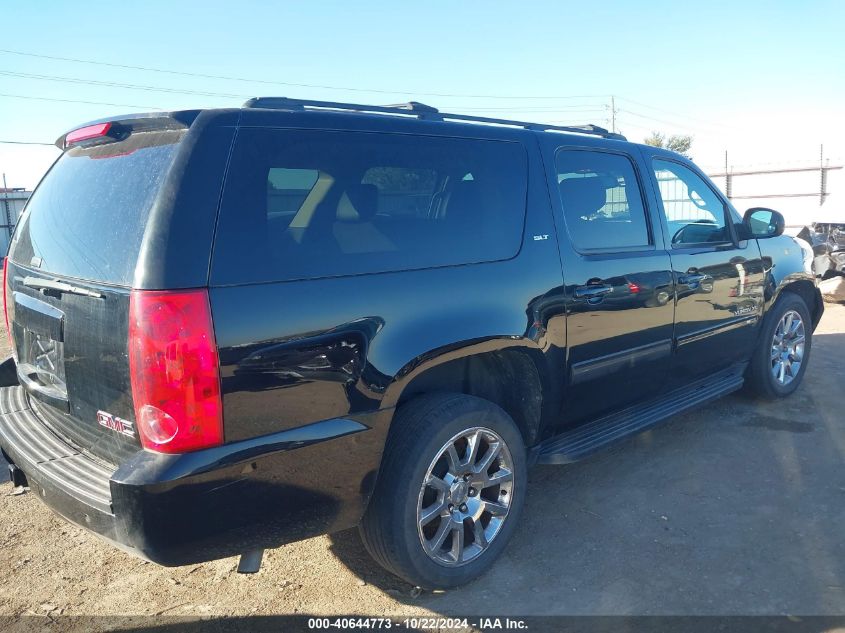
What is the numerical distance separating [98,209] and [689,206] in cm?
362

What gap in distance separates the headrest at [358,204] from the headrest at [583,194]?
1.12 meters

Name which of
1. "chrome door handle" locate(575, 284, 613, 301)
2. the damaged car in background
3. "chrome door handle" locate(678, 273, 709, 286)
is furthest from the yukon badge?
the damaged car in background

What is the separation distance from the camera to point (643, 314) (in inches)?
143

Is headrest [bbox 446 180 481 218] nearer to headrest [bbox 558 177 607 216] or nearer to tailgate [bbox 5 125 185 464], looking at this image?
headrest [bbox 558 177 607 216]

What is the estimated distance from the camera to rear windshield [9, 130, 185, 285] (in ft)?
7.23

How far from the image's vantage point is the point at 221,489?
2.12 meters

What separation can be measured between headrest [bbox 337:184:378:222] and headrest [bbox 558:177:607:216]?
1.12m

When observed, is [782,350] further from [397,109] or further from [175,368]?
[175,368]

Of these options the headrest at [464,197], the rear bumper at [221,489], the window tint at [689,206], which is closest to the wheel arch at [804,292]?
the window tint at [689,206]

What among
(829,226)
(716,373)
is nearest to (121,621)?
(716,373)

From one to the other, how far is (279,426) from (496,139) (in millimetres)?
1736

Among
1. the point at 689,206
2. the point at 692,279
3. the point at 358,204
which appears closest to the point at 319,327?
the point at 358,204

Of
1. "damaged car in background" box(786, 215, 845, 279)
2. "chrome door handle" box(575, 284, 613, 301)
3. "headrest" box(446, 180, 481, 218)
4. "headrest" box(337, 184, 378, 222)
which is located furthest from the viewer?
"damaged car in background" box(786, 215, 845, 279)

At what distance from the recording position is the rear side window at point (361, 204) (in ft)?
7.26
